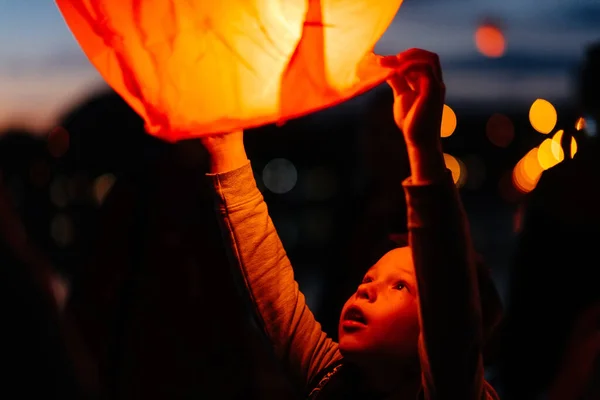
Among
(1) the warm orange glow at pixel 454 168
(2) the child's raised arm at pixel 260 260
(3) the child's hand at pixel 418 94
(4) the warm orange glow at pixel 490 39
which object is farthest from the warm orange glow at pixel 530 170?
(3) the child's hand at pixel 418 94

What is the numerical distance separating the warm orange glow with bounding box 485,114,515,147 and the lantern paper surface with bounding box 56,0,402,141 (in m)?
13.7

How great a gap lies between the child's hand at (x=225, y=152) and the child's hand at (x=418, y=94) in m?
0.27

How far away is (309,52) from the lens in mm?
1012

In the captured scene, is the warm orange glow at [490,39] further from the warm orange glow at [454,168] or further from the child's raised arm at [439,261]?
the child's raised arm at [439,261]

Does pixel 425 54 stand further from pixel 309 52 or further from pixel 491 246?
pixel 491 246

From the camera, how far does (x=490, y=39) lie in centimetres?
389

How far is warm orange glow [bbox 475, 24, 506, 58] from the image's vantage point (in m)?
3.86

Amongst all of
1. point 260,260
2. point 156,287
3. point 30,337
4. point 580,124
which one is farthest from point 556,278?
point 30,337

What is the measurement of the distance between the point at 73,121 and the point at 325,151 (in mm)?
11463

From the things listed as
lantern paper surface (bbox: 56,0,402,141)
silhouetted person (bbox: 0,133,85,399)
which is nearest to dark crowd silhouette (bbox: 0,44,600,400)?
lantern paper surface (bbox: 56,0,402,141)

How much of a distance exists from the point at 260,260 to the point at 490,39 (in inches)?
118

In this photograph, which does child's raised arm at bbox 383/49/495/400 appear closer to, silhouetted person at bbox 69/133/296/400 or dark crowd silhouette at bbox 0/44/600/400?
dark crowd silhouette at bbox 0/44/600/400

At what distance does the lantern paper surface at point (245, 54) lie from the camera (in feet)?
3.30

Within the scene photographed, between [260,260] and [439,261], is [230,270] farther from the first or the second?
[439,261]
